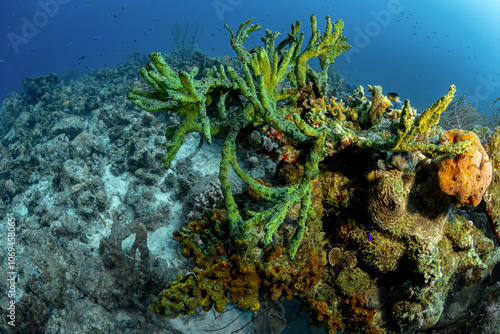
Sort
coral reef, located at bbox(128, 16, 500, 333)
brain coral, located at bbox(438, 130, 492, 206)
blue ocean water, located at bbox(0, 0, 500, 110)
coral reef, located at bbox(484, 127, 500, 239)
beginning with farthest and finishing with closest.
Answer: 1. blue ocean water, located at bbox(0, 0, 500, 110)
2. coral reef, located at bbox(484, 127, 500, 239)
3. coral reef, located at bbox(128, 16, 500, 333)
4. brain coral, located at bbox(438, 130, 492, 206)

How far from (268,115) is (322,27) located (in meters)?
64.7

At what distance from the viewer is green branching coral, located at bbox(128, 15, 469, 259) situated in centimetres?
212

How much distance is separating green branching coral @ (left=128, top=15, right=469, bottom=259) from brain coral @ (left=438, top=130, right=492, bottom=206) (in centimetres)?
27

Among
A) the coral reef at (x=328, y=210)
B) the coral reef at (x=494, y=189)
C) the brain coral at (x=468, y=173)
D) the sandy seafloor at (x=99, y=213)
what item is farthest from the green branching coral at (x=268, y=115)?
the sandy seafloor at (x=99, y=213)

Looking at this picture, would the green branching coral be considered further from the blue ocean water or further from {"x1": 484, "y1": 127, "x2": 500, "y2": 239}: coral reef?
the blue ocean water

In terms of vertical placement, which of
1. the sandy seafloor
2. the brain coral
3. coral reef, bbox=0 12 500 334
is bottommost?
the sandy seafloor

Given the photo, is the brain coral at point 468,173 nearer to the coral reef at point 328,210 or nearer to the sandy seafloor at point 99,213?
the coral reef at point 328,210

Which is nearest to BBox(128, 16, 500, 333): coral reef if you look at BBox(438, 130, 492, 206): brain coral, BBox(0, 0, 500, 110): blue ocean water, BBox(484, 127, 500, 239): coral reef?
BBox(438, 130, 492, 206): brain coral

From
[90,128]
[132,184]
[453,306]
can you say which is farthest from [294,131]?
[90,128]

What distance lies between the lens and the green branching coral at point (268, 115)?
83.4 inches

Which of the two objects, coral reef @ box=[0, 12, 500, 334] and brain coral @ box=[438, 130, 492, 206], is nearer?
brain coral @ box=[438, 130, 492, 206]

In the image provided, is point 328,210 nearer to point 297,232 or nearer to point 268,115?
point 297,232

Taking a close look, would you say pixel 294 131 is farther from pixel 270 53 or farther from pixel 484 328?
pixel 484 328

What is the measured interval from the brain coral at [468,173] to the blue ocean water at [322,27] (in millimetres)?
45971
